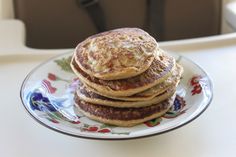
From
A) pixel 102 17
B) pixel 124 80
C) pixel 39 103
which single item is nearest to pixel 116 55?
pixel 124 80

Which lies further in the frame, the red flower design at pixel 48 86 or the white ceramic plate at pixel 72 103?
the red flower design at pixel 48 86

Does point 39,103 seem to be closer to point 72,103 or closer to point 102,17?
point 72,103

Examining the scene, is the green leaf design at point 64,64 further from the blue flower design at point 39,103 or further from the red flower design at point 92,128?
the red flower design at point 92,128

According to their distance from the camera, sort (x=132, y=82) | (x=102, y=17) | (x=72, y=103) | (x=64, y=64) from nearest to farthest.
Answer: (x=132, y=82) → (x=72, y=103) → (x=64, y=64) → (x=102, y=17)

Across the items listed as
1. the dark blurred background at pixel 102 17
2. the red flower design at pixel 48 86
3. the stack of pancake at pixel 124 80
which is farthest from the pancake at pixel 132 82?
the dark blurred background at pixel 102 17

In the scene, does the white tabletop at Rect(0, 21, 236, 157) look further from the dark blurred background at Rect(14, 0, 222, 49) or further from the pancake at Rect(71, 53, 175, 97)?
the dark blurred background at Rect(14, 0, 222, 49)

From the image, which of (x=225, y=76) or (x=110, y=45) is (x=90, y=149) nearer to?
(x=110, y=45)

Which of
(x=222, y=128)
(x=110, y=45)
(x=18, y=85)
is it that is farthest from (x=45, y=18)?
(x=222, y=128)

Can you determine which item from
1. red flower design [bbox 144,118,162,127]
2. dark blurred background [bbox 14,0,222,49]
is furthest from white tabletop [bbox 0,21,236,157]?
dark blurred background [bbox 14,0,222,49]
